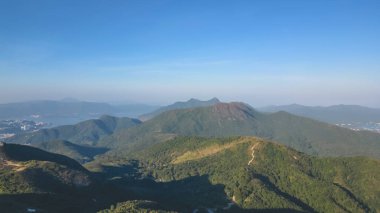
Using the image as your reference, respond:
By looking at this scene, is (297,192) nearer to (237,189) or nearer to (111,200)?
(237,189)

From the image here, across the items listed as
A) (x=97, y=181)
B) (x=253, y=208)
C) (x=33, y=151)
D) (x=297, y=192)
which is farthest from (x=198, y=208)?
(x=33, y=151)

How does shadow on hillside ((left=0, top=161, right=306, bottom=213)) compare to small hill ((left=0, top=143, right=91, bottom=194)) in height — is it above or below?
below

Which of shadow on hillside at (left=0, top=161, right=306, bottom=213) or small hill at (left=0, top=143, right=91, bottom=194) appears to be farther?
small hill at (left=0, top=143, right=91, bottom=194)

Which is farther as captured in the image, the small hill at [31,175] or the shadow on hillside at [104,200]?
the small hill at [31,175]

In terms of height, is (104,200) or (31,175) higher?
(31,175)

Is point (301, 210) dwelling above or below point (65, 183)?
below

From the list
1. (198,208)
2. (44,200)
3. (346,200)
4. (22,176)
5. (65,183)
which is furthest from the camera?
(346,200)

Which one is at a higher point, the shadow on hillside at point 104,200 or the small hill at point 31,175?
the small hill at point 31,175

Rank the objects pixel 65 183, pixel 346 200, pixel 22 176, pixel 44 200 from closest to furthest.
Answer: pixel 44 200 → pixel 22 176 → pixel 65 183 → pixel 346 200

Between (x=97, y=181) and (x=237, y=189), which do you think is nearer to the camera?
(x=97, y=181)

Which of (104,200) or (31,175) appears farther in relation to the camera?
(104,200)
